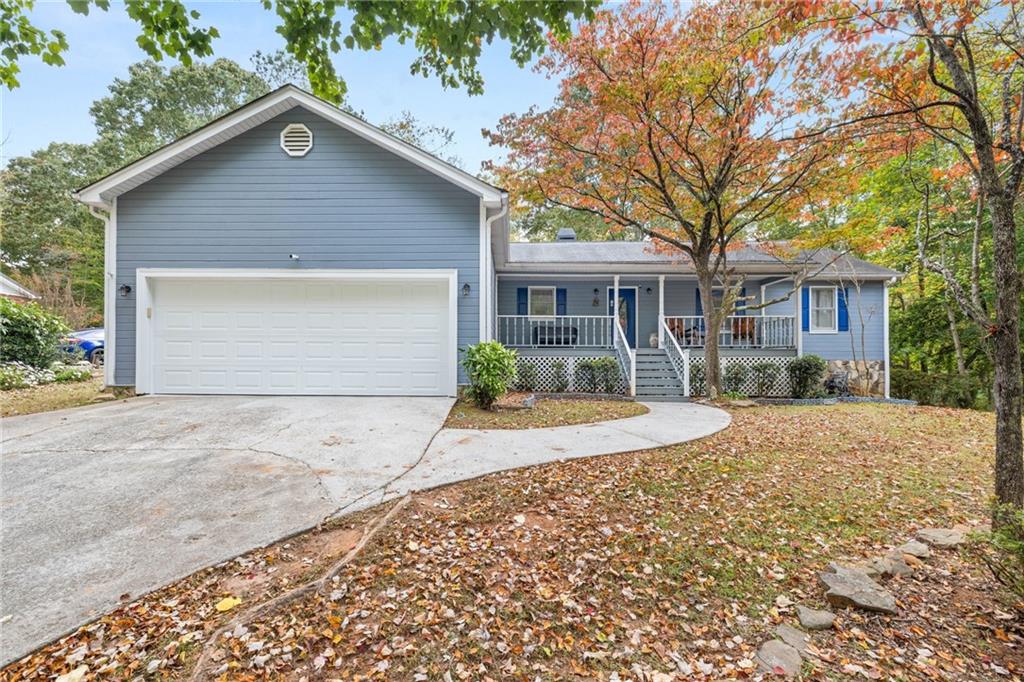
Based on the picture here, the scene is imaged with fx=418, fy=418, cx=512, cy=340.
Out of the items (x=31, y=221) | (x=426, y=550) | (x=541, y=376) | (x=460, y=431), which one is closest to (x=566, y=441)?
(x=460, y=431)

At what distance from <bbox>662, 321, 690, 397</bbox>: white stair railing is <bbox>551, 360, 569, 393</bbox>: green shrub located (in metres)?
2.66

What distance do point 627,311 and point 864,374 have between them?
6452mm

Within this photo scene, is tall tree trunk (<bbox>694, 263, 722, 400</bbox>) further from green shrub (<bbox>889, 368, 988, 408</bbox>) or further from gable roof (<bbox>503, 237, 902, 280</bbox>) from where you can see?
green shrub (<bbox>889, 368, 988, 408</bbox>)

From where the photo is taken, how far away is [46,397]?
7734 millimetres

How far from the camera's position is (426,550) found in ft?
8.66

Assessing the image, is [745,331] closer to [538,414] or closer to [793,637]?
[538,414]

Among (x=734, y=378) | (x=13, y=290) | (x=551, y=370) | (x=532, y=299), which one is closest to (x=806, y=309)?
(x=734, y=378)

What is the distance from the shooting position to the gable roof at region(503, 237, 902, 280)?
11016mm

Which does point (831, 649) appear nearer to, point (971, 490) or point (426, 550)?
point (426, 550)

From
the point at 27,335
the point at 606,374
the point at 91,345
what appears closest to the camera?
the point at 27,335

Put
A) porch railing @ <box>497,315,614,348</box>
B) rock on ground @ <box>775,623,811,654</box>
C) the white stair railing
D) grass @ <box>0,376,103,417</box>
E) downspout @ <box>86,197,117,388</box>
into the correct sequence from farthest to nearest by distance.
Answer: porch railing @ <box>497,315,614,348</box> → the white stair railing → downspout @ <box>86,197,117,388</box> → grass @ <box>0,376,103,417</box> → rock on ground @ <box>775,623,811,654</box>

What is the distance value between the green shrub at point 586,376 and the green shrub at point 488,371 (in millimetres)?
3288

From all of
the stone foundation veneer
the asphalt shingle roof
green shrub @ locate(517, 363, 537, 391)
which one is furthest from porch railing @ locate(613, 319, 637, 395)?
the stone foundation veneer

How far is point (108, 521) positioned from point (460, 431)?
3.39 meters
